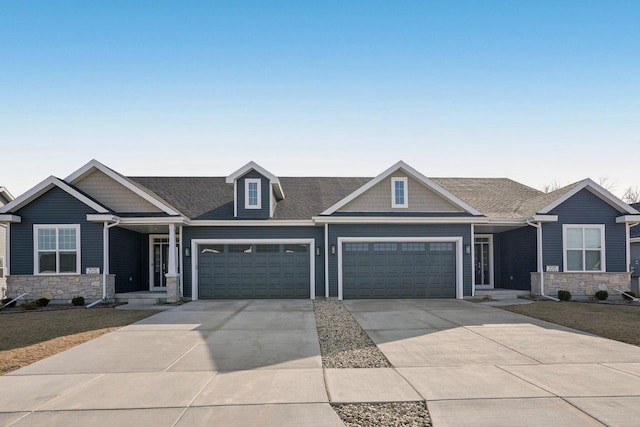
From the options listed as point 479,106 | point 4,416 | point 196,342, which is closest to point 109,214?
point 196,342

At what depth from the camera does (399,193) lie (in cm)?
1784

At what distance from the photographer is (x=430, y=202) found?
17953 millimetres

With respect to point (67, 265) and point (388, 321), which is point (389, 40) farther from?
point (67, 265)

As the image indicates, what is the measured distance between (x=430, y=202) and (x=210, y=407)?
13874mm

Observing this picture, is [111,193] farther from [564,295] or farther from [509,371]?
[564,295]

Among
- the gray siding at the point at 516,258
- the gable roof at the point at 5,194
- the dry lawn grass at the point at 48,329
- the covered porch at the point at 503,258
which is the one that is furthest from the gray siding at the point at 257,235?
the gable roof at the point at 5,194

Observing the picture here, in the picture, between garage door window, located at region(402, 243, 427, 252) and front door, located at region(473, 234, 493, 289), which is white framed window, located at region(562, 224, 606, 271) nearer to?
front door, located at region(473, 234, 493, 289)

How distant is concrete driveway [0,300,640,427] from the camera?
5254 millimetres

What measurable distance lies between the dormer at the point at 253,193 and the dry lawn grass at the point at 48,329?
219 inches

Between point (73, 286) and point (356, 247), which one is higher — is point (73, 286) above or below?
below

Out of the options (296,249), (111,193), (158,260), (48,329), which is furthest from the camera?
(158,260)

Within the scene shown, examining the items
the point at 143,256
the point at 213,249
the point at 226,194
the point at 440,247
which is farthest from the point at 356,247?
the point at 143,256

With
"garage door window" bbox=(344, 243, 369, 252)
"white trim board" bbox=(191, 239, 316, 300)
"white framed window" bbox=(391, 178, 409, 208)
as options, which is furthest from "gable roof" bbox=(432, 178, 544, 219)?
"white trim board" bbox=(191, 239, 316, 300)

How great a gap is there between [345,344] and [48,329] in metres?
7.45
